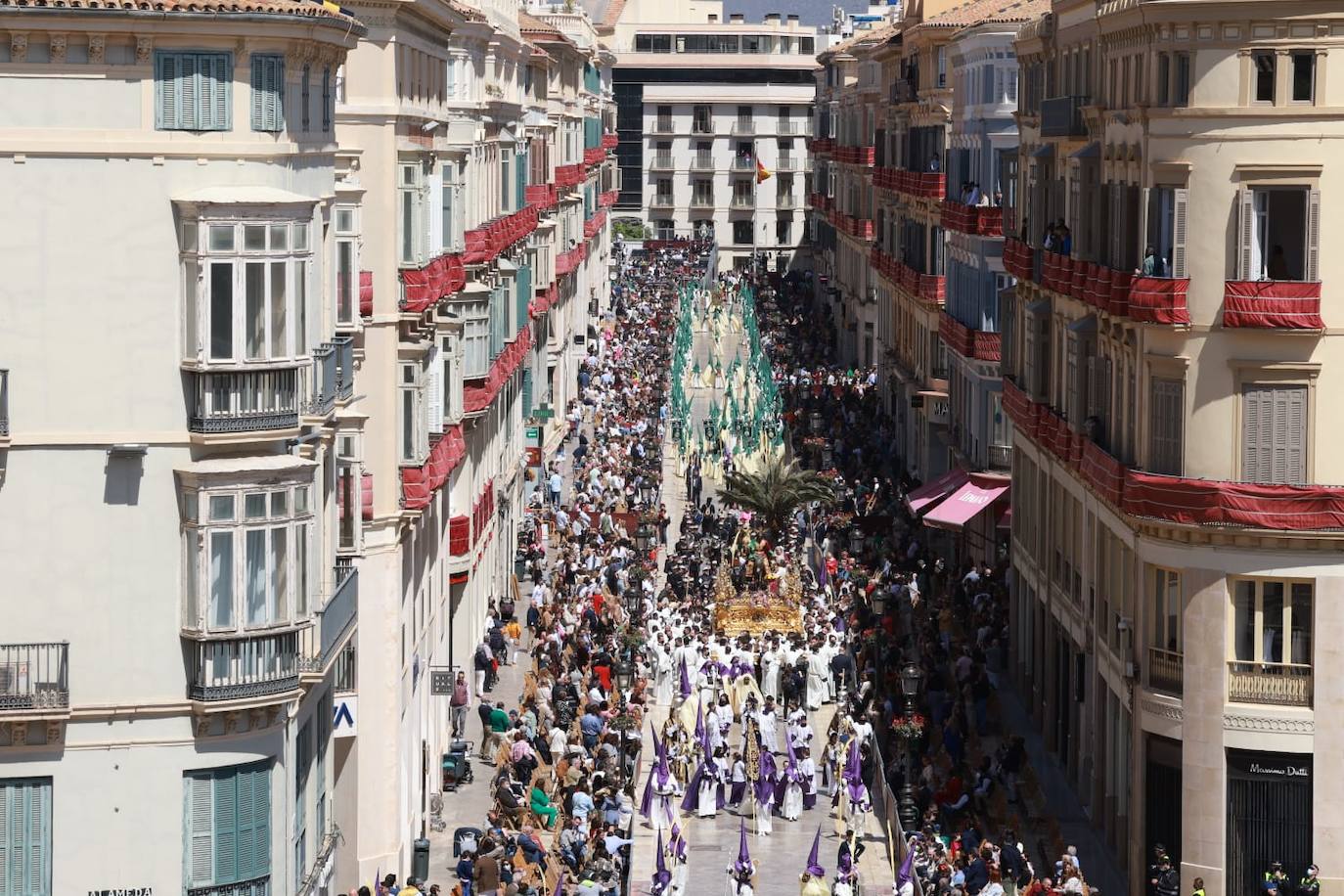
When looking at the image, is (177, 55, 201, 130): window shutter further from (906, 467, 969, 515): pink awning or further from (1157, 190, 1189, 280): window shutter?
(906, 467, 969, 515): pink awning

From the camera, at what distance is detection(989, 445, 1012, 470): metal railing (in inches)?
2552

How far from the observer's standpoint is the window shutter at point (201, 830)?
27.7 meters

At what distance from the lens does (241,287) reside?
27594 mm

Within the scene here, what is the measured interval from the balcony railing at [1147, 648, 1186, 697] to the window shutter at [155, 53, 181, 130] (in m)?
18.8

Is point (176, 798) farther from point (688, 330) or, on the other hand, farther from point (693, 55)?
point (693, 55)

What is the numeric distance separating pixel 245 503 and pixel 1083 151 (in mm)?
23820

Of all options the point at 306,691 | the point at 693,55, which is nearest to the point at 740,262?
the point at 693,55

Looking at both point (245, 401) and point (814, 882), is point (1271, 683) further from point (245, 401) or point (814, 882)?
point (245, 401)

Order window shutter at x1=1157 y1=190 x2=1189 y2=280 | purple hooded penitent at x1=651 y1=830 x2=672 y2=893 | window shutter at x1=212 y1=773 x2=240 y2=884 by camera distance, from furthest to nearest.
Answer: window shutter at x1=1157 y1=190 x2=1189 y2=280
purple hooded penitent at x1=651 y1=830 x2=672 y2=893
window shutter at x1=212 y1=773 x2=240 y2=884

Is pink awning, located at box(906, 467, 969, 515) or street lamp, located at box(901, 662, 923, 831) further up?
pink awning, located at box(906, 467, 969, 515)

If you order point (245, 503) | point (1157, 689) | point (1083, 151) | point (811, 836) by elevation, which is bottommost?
point (811, 836)

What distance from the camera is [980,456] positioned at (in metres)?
66.7

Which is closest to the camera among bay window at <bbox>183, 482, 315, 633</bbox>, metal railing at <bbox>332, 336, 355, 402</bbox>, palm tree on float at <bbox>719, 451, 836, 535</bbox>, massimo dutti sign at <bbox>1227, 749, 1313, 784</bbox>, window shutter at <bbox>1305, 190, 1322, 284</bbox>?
bay window at <bbox>183, 482, 315, 633</bbox>

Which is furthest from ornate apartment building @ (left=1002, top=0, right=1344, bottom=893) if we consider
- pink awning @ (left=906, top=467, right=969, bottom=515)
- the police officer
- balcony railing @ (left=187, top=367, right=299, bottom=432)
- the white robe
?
pink awning @ (left=906, top=467, right=969, bottom=515)
